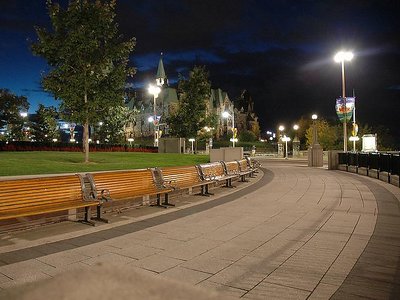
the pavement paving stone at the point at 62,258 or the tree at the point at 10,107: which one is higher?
the tree at the point at 10,107

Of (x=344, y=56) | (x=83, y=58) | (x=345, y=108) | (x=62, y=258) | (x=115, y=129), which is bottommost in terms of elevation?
(x=62, y=258)

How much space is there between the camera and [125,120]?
55.5 metres

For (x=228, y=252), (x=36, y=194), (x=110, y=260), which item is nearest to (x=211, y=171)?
(x=36, y=194)

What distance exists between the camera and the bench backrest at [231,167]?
580 inches

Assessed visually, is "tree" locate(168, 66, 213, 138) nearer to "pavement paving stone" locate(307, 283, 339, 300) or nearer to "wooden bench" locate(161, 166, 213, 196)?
"wooden bench" locate(161, 166, 213, 196)

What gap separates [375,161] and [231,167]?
783 cm

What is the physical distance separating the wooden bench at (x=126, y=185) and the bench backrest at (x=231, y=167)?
4981 mm

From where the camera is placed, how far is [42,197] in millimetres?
6977

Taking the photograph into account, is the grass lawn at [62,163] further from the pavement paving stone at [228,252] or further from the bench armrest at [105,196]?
the pavement paving stone at [228,252]

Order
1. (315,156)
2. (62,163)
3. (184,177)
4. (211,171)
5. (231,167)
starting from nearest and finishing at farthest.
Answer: (184,177)
(211,171)
(231,167)
(62,163)
(315,156)

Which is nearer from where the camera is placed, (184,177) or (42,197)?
Answer: (42,197)

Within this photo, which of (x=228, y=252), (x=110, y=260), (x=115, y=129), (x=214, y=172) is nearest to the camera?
(x=110, y=260)

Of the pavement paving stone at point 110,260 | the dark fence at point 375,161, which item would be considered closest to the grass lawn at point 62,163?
the pavement paving stone at point 110,260

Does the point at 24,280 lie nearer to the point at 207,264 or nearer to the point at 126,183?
the point at 207,264
